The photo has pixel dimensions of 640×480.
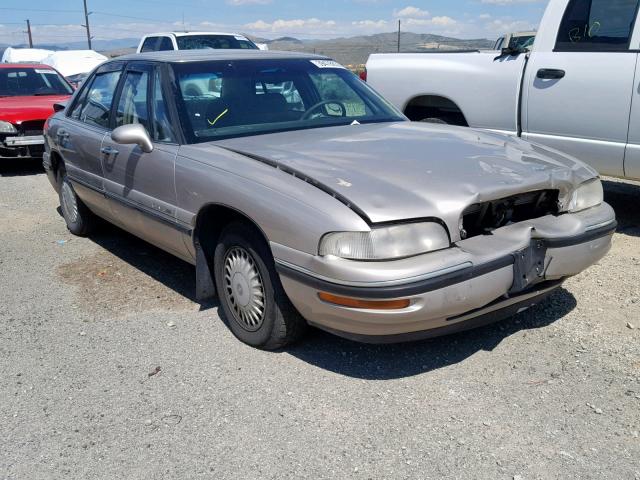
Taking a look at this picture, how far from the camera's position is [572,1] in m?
5.74

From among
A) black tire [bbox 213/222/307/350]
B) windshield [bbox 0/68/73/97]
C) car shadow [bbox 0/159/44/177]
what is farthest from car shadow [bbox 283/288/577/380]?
windshield [bbox 0/68/73/97]

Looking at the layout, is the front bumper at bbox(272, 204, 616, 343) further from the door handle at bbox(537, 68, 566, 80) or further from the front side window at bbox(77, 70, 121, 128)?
the door handle at bbox(537, 68, 566, 80)

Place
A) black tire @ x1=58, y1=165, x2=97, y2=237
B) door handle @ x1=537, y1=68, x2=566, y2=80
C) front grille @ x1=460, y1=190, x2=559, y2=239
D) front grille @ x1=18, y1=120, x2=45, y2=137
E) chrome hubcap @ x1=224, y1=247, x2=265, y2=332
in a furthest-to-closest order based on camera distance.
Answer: front grille @ x1=18, y1=120, x2=45, y2=137, black tire @ x1=58, y1=165, x2=97, y2=237, door handle @ x1=537, y1=68, x2=566, y2=80, chrome hubcap @ x1=224, y1=247, x2=265, y2=332, front grille @ x1=460, y1=190, x2=559, y2=239

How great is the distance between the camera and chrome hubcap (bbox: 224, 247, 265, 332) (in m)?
3.56

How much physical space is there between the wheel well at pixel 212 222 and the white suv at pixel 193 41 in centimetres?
924

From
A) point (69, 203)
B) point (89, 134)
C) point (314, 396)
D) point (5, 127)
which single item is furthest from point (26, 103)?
point (314, 396)

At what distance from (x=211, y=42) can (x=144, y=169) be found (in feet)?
30.4

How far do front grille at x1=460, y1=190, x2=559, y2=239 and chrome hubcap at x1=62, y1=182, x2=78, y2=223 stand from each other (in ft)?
13.0

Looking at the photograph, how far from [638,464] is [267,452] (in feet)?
4.94

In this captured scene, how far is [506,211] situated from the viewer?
3336 mm

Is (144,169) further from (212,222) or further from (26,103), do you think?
(26,103)

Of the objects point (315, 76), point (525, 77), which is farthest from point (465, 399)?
point (525, 77)

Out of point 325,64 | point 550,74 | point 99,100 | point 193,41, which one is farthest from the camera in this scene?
point 193,41

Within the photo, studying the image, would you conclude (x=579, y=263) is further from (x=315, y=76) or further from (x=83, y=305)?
(x=83, y=305)
